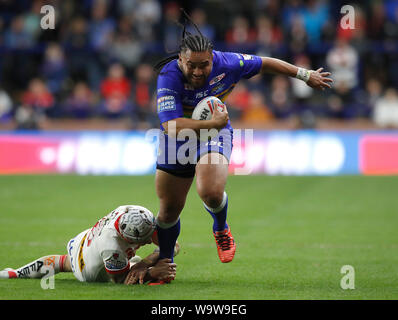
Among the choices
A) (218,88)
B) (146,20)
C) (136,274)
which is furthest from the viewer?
(146,20)

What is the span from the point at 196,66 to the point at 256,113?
12.3 m

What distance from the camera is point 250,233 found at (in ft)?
33.3

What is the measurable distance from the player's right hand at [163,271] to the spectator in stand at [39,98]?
1309 centimetres

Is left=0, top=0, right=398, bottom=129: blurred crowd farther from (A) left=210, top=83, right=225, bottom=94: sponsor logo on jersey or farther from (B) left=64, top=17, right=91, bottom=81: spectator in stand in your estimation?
(A) left=210, top=83, right=225, bottom=94: sponsor logo on jersey

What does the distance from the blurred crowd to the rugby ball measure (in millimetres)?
11418

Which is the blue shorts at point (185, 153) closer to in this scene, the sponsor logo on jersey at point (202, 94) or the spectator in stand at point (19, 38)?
the sponsor logo on jersey at point (202, 94)

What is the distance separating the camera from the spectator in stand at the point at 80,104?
19438 millimetres

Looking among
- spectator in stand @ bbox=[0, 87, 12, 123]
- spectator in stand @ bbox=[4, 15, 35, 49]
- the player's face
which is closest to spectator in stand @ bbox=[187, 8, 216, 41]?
spectator in stand @ bbox=[4, 15, 35, 49]

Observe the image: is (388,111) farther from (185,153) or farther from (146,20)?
(185,153)

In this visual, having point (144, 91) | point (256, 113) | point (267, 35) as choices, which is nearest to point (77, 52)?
point (144, 91)

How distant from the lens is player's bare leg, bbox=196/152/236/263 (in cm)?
675

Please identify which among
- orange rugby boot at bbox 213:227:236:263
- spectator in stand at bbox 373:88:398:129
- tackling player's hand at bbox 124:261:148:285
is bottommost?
tackling player's hand at bbox 124:261:148:285

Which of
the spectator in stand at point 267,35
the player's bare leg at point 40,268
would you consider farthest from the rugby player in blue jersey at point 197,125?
the spectator in stand at point 267,35
